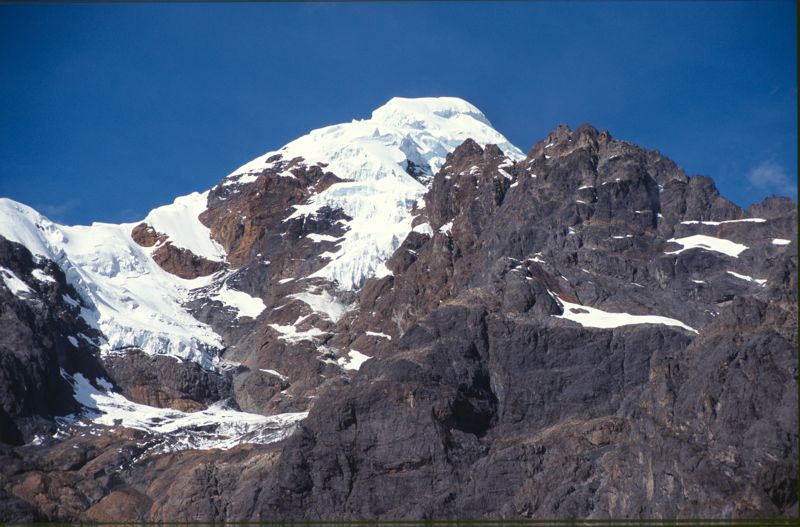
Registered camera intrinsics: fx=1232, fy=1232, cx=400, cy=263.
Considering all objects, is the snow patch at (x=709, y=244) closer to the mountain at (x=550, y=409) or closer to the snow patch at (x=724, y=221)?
the mountain at (x=550, y=409)

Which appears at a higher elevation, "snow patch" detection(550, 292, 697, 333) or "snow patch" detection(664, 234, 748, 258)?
"snow patch" detection(664, 234, 748, 258)

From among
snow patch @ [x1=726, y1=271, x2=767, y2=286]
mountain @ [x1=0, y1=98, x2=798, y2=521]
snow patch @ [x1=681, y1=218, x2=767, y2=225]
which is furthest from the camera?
snow patch @ [x1=681, y1=218, x2=767, y2=225]

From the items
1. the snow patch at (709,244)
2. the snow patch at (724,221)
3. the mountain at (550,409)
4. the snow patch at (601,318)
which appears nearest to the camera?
the mountain at (550,409)

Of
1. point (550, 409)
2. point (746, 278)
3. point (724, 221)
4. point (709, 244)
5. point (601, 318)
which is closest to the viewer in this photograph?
point (550, 409)

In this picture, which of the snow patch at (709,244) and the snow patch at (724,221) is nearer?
the snow patch at (709,244)

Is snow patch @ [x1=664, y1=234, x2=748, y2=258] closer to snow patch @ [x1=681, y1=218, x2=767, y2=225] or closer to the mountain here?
the mountain

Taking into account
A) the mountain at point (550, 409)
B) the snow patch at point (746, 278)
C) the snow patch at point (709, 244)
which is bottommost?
the mountain at point (550, 409)

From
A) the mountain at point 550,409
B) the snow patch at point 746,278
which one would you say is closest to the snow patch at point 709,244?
the mountain at point 550,409

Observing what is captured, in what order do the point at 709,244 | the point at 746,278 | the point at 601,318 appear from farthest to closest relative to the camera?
the point at 709,244 → the point at 746,278 → the point at 601,318

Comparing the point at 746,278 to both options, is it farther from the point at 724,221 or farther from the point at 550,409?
the point at 550,409

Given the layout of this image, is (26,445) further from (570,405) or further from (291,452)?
(570,405)

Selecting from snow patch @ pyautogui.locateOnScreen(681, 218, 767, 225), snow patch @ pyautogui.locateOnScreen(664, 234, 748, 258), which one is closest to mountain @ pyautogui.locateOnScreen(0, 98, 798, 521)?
snow patch @ pyautogui.locateOnScreen(664, 234, 748, 258)

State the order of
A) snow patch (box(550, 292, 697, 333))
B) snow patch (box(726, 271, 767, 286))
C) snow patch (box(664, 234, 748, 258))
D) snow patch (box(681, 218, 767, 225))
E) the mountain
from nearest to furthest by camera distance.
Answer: the mountain < snow patch (box(550, 292, 697, 333)) < snow patch (box(726, 271, 767, 286)) < snow patch (box(664, 234, 748, 258)) < snow patch (box(681, 218, 767, 225))

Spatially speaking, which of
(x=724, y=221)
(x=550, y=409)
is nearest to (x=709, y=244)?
(x=724, y=221)
